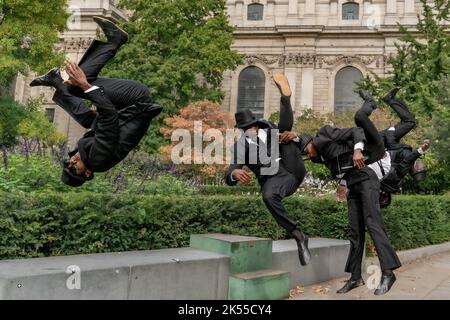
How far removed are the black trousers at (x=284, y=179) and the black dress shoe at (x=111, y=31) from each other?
6.53 ft

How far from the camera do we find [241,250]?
5914mm

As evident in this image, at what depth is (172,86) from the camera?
103ft

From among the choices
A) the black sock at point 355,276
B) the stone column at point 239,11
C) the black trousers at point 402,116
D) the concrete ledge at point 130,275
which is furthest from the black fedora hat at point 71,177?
the stone column at point 239,11

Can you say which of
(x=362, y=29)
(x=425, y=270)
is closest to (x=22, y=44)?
(x=425, y=270)

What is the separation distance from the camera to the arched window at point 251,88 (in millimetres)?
41375

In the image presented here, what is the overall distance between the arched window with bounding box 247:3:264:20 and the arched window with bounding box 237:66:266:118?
15.1 ft

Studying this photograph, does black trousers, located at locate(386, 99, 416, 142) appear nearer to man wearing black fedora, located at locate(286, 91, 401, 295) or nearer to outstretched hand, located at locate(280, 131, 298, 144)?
man wearing black fedora, located at locate(286, 91, 401, 295)

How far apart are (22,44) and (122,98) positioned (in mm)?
20316

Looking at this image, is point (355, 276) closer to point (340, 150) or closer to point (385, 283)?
point (385, 283)

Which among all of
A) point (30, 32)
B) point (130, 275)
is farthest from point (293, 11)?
point (130, 275)

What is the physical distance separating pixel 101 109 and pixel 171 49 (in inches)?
1115

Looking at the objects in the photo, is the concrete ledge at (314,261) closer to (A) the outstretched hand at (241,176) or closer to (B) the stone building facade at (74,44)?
(A) the outstretched hand at (241,176)

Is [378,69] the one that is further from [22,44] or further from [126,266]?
[126,266]

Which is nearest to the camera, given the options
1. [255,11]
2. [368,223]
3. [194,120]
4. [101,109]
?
[101,109]
